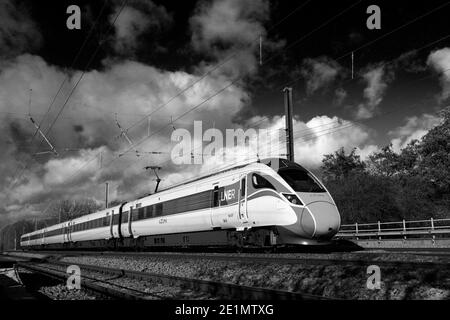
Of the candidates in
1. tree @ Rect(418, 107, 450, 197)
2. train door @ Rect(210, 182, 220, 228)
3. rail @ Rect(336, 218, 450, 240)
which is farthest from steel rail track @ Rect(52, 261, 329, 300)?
tree @ Rect(418, 107, 450, 197)

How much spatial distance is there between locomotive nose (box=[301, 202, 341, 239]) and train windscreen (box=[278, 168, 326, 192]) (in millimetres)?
769

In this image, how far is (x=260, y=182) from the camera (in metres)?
16.4

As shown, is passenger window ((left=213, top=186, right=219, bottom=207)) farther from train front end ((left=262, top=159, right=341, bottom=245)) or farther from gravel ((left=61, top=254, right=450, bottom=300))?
train front end ((left=262, top=159, right=341, bottom=245))

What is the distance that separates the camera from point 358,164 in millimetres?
64625

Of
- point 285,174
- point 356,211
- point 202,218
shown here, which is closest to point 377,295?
point 285,174

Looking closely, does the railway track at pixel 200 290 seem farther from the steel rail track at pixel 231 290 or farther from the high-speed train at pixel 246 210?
the high-speed train at pixel 246 210

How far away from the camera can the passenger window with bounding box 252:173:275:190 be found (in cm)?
1605

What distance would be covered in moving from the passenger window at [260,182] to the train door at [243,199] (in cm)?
55

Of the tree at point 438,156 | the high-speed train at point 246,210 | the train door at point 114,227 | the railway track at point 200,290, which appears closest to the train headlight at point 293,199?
the high-speed train at point 246,210

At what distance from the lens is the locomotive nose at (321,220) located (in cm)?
1474

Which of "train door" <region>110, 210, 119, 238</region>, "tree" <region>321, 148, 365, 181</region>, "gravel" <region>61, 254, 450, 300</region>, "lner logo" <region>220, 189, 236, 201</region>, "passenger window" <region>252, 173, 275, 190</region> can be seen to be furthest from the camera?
"tree" <region>321, 148, 365, 181</region>
